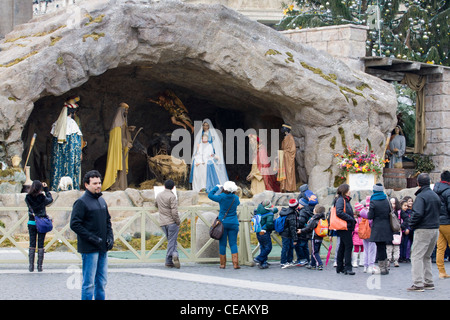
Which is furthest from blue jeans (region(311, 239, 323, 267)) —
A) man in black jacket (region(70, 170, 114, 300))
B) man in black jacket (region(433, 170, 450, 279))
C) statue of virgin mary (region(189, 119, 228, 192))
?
statue of virgin mary (region(189, 119, 228, 192))

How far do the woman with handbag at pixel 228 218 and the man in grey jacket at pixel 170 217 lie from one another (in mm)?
620

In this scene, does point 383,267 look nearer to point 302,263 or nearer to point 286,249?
point 302,263

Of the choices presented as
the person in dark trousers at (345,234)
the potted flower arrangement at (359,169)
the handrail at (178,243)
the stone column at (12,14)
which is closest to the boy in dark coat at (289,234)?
the handrail at (178,243)

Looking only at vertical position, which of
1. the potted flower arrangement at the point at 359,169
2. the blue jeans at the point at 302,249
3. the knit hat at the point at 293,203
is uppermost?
the potted flower arrangement at the point at 359,169

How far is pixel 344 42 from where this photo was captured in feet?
72.1

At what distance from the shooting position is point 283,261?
525 inches

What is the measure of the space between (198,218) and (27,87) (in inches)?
204

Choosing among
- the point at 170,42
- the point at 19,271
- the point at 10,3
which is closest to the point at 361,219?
the point at 19,271

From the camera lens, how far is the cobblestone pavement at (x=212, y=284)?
404 inches

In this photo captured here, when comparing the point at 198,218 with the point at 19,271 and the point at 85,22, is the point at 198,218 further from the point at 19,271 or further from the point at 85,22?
the point at 85,22

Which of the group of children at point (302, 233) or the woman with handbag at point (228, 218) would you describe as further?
the group of children at point (302, 233)

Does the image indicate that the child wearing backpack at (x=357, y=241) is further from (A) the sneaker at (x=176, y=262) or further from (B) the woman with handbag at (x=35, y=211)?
(B) the woman with handbag at (x=35, y=211)

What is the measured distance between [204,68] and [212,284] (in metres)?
8.57

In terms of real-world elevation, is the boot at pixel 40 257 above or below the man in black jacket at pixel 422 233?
below
